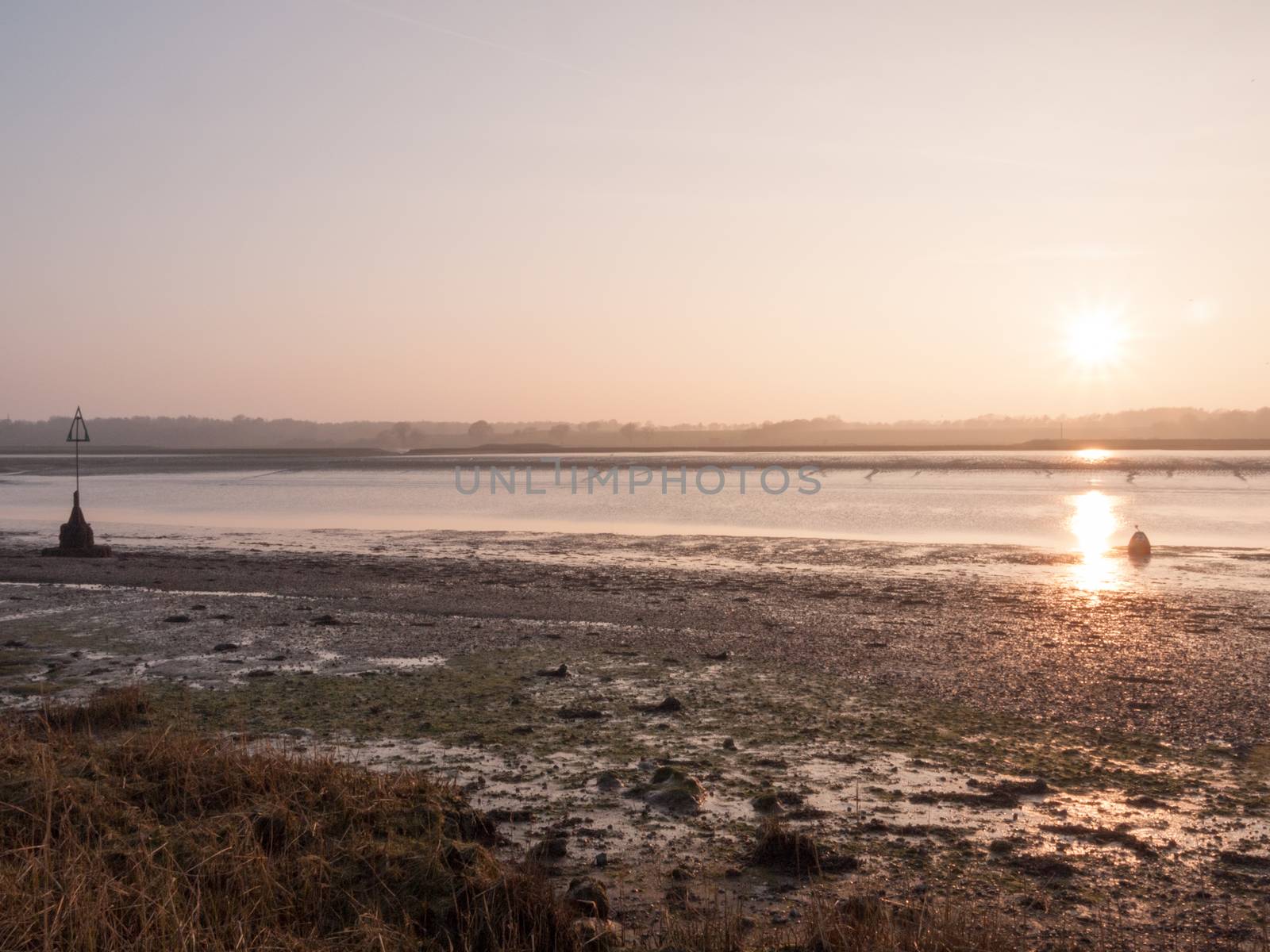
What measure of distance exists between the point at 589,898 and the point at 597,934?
36cm

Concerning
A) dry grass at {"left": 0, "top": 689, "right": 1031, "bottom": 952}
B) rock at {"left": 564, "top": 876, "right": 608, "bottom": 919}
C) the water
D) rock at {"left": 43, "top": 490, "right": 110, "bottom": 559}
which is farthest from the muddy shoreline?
the water

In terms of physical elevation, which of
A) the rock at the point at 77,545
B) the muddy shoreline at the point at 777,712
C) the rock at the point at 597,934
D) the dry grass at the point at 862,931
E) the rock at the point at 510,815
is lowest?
the muddy shoreline at the point at 777,712

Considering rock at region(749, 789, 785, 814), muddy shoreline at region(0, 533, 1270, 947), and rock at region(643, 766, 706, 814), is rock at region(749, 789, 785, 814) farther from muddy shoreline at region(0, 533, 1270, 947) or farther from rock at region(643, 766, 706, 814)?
rock at region(643, 766, 706, 814)

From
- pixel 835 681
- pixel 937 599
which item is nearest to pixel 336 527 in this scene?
pixel 937 599

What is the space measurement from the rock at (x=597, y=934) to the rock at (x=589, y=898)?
0.10 m

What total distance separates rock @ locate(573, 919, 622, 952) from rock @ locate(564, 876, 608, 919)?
99 millimetres

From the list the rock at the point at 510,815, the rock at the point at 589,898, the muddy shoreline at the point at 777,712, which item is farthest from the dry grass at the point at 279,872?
the muddy shoreline at the point at 777,712

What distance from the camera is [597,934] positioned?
4988 millimetres

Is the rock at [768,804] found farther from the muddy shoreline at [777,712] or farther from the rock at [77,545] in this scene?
the rock at [77,545]

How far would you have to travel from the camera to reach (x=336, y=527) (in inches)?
1280

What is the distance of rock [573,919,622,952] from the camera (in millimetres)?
4934

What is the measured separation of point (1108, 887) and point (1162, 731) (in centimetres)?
381

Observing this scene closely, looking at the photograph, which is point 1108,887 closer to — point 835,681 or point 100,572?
point 835,681

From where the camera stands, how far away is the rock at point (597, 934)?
16.2 feet
